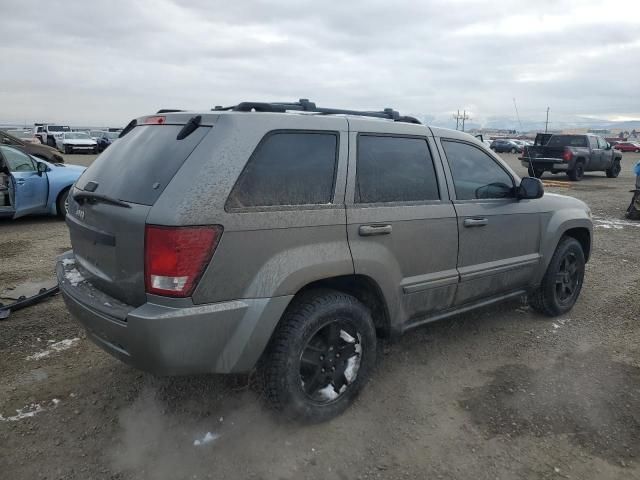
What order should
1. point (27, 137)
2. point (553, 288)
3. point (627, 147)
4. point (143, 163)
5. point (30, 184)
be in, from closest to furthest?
point (143, 163) < point (553, 288) < point (30, 184) < point (27, 137) < point (627, 147)

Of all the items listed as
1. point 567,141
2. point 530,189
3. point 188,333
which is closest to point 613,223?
point 530,189

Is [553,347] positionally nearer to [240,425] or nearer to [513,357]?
[513,357]

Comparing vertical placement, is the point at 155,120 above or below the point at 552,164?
above

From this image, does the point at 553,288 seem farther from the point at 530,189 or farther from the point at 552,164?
the point at 552,164

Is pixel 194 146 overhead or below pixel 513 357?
overhead

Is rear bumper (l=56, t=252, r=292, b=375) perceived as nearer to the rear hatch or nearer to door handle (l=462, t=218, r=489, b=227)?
the rear hatch

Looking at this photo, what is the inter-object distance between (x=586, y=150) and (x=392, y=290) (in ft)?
60.1

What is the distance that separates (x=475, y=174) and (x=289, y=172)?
170cm

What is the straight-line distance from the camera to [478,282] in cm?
371

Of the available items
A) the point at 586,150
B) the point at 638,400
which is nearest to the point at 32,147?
the point at 638,400

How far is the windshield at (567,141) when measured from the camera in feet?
60.5

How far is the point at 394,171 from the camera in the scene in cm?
321

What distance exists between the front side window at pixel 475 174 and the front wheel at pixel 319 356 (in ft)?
4.13

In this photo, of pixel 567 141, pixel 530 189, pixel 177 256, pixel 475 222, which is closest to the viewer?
pixel 177 256
